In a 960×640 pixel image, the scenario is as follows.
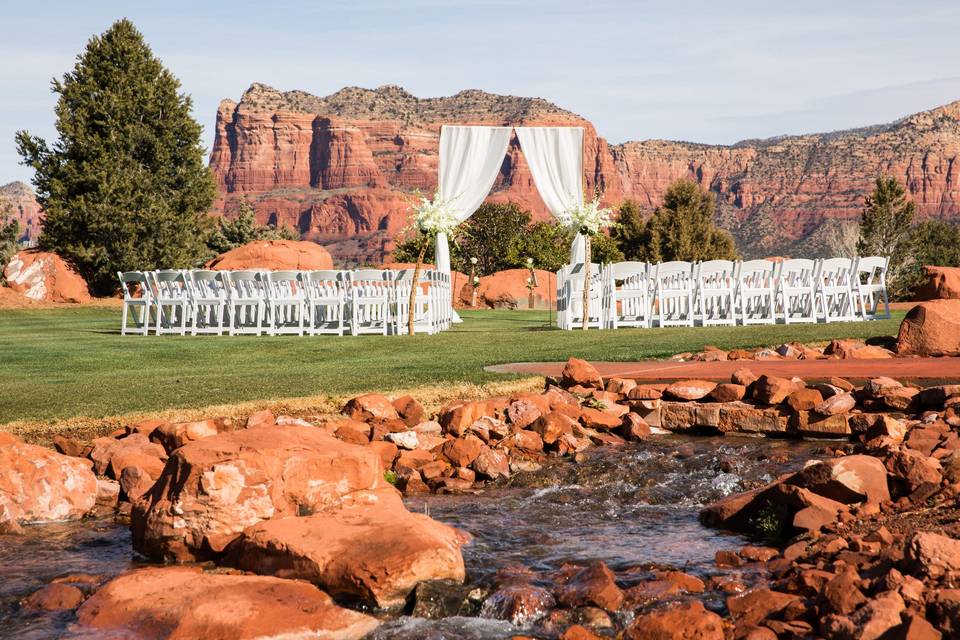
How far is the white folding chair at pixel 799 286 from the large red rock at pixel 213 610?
13605 mm

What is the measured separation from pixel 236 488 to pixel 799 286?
1451 cm

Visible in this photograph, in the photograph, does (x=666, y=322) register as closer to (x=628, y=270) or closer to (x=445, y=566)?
(x=628, y=270)

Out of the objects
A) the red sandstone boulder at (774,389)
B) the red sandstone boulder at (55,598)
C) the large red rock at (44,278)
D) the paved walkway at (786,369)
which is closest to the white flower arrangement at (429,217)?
the paved walkway at (786,369)

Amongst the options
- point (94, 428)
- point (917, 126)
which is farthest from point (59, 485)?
point (917, 126)

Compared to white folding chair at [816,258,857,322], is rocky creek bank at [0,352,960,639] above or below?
below

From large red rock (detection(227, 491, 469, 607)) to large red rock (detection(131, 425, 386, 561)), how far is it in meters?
0.19

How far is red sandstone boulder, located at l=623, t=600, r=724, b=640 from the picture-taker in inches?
110

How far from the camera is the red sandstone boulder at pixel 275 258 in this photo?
27344 mm

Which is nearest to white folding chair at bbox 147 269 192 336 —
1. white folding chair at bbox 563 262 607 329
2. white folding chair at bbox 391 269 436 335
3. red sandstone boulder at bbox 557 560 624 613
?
white folding chair at bbox 391 269 436 335

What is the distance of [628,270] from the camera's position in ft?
51.5

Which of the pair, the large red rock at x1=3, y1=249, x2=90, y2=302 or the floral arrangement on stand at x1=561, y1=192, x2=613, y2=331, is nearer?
the floral arrangement on stand at x1=561, y1=192, x2=613, y2=331

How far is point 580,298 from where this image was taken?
16.7 meters

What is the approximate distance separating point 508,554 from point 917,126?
107426mm

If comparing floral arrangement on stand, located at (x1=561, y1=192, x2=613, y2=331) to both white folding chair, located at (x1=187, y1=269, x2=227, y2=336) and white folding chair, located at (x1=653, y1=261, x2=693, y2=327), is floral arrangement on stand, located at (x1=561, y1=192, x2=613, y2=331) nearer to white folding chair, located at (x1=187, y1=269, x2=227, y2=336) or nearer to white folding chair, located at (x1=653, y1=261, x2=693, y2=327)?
white folding chair, located at (x1=653, y1=261, x2=693, y2=327)
